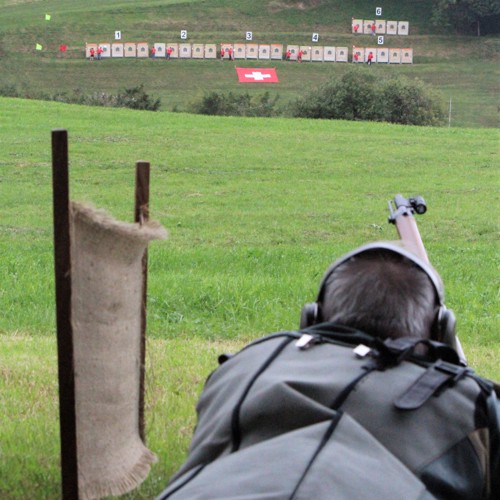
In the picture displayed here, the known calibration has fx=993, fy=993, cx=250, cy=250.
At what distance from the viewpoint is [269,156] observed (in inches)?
809

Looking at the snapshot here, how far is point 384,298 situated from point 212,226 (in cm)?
1109

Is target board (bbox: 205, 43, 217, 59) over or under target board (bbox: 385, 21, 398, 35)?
under

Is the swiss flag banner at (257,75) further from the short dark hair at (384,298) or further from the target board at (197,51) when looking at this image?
the short dark hair at (384,298)

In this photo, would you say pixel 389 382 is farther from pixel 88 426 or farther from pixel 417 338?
pixel 88 426

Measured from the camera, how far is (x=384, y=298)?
6.70ft

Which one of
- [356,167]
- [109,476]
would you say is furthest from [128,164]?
[109,476]

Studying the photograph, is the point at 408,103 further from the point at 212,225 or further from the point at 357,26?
the point at 357,26

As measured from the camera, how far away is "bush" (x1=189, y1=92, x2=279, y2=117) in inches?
1319

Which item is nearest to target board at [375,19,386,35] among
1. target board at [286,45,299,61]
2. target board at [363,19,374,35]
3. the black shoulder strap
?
target board at [363,19,374,35]

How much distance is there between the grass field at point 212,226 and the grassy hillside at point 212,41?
17.7 meters

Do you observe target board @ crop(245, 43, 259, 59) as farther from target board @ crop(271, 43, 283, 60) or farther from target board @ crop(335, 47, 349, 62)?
target board @ crop(335, 47, 349, 62)

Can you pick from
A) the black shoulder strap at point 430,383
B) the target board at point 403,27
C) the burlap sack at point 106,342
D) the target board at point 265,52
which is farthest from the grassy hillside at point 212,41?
the black shoulder strap at point 430,383

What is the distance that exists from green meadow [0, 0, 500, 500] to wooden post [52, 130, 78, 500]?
1.51ft

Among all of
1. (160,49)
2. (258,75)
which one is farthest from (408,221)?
(160,49)
